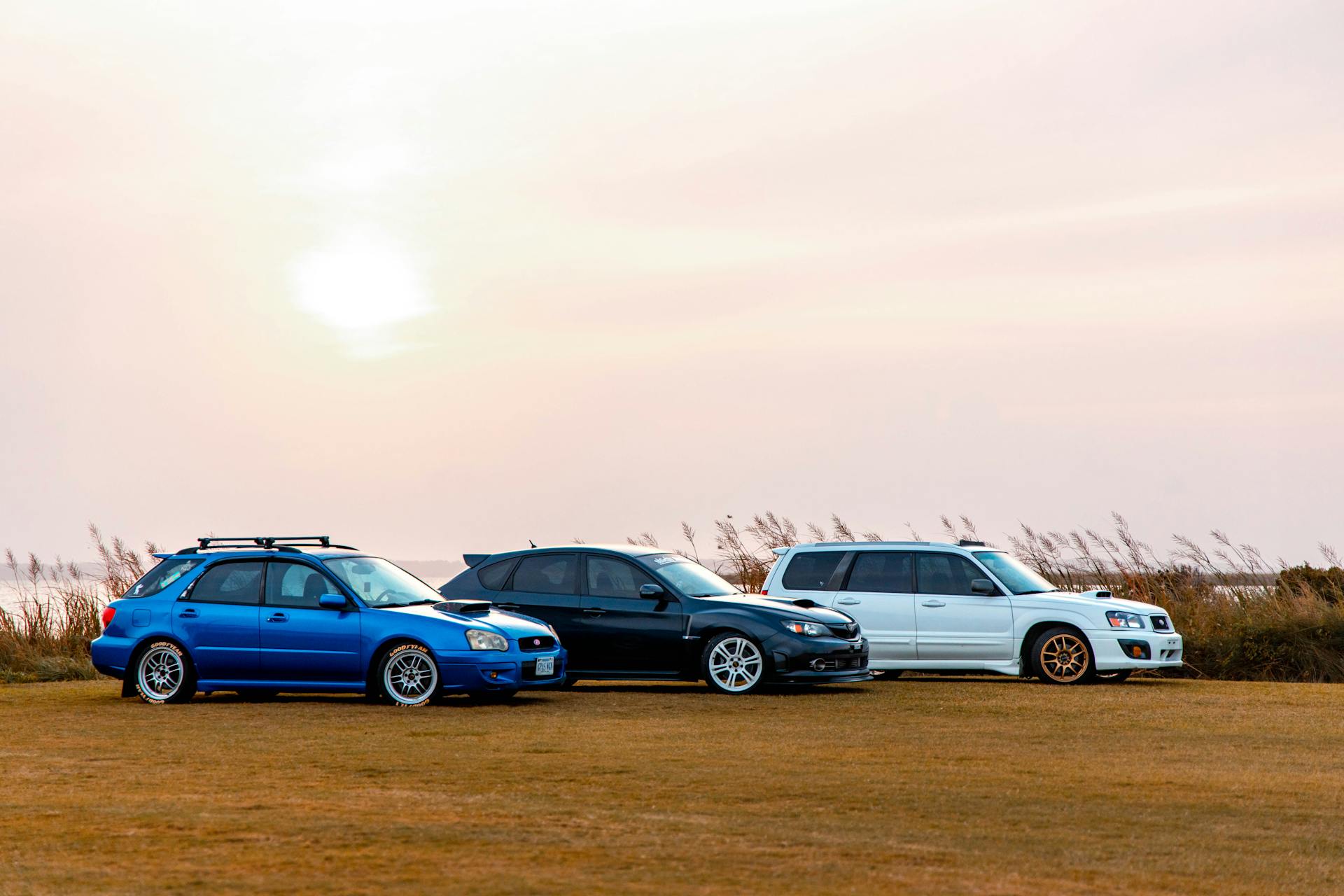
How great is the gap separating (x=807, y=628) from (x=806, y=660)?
401mm

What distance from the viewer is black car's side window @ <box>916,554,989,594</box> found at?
63.3 ft

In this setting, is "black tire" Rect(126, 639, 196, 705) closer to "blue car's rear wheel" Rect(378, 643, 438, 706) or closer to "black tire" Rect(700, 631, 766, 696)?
"blue car's rear wheel" Rect(378, 643, 438, 706)

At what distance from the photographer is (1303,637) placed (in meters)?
20.7

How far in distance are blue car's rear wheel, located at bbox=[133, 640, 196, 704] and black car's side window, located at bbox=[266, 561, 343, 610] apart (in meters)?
1.15

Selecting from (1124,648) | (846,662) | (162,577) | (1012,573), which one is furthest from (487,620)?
(1124,648)

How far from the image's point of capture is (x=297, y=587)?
16.6 m

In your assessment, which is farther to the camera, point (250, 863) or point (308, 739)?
point (308, 739)

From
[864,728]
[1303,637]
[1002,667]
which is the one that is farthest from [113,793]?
[1303,637]

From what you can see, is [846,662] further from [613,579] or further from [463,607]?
[463,607]

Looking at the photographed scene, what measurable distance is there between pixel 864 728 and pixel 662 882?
6.86 metres

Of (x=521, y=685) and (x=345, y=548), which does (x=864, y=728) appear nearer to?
(x=521, y=685)

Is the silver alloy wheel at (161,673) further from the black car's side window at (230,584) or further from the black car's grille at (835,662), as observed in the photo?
the black car's grille at (835,662)

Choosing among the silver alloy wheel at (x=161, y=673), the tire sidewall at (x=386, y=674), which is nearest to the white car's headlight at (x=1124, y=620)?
the tire sidewall at (x=386, y=674)

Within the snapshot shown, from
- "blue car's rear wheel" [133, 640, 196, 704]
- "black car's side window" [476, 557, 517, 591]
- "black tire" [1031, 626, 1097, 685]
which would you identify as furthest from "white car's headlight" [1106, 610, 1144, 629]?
"blue car's rear wheel" [133, 640, 196, 704]
